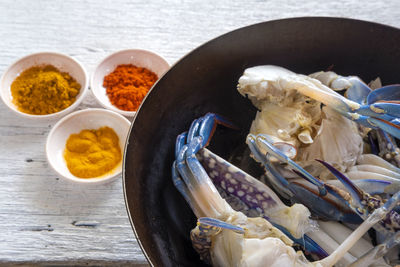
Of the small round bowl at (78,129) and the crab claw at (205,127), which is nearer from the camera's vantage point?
the crab claw at (205,127)

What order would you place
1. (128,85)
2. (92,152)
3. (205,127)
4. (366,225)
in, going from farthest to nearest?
(128,85), (92,152), (205,127), (366,225)

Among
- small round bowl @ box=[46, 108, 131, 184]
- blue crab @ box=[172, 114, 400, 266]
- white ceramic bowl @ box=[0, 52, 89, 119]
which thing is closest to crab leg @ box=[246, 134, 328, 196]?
blue crab @ box=[172, 114, 400, 266]

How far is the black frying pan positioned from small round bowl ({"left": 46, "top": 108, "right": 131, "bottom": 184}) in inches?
7.1

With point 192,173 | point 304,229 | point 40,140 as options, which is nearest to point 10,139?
point 40,140

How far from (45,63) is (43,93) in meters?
0.12

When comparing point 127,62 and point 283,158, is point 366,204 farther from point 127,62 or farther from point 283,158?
point 127,62

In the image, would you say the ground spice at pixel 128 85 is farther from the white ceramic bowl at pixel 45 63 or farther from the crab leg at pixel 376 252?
the crab leg at pixel 376 252

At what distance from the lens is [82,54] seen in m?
1.20

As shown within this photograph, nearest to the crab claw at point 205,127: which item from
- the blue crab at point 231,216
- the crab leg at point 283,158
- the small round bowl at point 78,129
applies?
the blue crab at point 231,216

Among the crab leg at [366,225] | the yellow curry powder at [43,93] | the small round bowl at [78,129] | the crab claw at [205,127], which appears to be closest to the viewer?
the crab leg at [366,225]

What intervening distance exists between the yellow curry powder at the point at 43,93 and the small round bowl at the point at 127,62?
0.23 feet

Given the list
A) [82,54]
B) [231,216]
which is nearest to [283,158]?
[231,216]

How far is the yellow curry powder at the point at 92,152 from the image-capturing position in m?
0.96

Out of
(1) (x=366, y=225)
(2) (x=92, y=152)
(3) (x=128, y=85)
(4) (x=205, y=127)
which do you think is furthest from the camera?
(3) (x=128, y=85)
